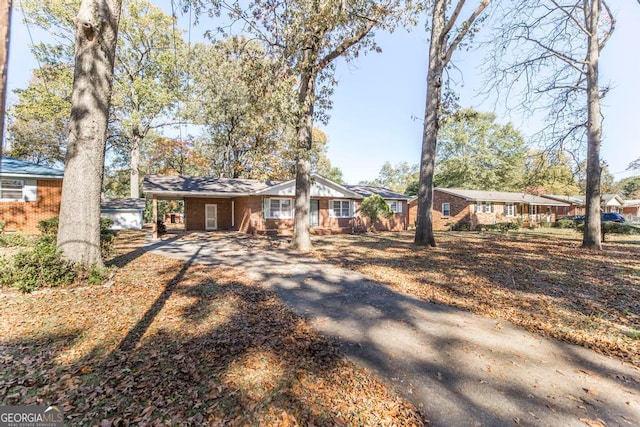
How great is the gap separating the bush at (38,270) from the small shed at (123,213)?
58.8 feet

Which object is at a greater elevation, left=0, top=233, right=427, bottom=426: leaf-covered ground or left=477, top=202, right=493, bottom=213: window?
left=477, top=202, right=493, bottom=213: window

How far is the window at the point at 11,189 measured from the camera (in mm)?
14070

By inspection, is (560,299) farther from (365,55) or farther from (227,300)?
(365,55)

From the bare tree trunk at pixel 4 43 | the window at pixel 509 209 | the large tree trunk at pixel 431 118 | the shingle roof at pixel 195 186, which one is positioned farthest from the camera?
the window at pixel 509 209

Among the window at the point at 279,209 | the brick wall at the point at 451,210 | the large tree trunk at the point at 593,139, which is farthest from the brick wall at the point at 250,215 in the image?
the brick wall at the point at 451,210

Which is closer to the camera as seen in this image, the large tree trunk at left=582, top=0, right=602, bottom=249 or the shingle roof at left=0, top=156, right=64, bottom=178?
the large tree trunk at left=582, top=0, right=602, bottom=249

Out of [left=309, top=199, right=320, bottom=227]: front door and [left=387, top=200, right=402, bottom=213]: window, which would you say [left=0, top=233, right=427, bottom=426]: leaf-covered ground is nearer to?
[left=309, top=199, right=320, bottom=227]: front door

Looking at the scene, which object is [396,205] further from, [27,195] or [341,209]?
[27,195]

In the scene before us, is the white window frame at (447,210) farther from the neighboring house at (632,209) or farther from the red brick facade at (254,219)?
the neighboring house at (632,209)

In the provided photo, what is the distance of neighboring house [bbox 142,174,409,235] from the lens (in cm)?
1833

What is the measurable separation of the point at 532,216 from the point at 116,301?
3938cm

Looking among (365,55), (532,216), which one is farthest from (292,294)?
(532,216)

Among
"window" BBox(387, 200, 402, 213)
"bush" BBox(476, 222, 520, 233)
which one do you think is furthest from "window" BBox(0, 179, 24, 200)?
"bush" BBox(476, 222, 520, 233)

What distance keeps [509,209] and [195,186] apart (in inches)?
1201
